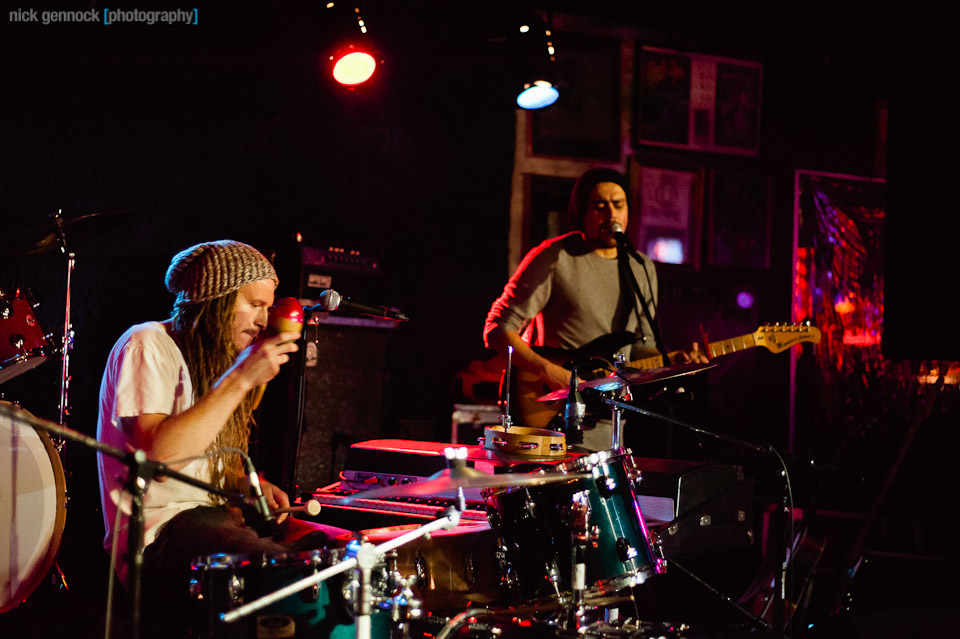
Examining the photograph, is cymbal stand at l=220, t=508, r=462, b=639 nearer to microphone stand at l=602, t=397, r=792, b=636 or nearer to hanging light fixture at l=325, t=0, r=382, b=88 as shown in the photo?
microphone stand at l=602, t=397, r=792, b=636

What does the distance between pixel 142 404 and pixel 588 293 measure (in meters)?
2.40

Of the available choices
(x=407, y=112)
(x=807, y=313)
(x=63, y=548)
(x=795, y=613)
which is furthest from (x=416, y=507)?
(x=807, y=313)

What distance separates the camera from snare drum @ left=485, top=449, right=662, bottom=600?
2457mm

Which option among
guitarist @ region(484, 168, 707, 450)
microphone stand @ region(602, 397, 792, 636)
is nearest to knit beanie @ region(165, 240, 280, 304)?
microphone stand @ region(602, 397, 792, 636)

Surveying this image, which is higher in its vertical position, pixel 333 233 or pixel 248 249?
pixel 333 233

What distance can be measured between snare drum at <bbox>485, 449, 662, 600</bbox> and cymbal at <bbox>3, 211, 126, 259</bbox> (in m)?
2.34

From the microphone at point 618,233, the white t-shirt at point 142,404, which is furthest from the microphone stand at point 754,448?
the white t-shirt at point 142,404

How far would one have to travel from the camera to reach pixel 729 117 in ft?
20.4

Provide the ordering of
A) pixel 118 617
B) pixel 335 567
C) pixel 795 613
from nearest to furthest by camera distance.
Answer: pixel 335 567 < pixel 118 617 < pixel 795 613

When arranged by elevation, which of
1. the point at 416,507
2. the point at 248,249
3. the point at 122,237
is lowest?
the point at 416,507

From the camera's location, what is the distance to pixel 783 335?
4.36m

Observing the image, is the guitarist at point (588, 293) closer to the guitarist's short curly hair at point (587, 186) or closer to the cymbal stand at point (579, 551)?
the guitarist's short curly hair at point (587, 186)

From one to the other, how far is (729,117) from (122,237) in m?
4.57

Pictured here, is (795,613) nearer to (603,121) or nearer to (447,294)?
(447,294)
